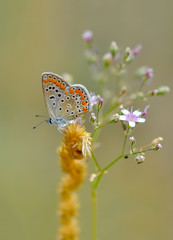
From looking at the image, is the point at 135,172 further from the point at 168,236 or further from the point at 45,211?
the point at 45,211

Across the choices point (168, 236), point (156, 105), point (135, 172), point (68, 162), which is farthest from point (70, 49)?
point (68, 162)

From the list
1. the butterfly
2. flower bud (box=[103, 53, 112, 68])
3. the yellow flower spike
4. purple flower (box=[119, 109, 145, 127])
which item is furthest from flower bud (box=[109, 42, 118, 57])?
the yellow flower spike

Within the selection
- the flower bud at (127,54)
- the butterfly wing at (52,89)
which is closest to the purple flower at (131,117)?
the butterfly wing at (52,89)

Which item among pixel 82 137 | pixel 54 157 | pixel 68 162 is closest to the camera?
pixel 82 137

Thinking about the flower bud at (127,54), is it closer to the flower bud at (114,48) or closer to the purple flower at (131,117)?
the flower bud at (114,48)

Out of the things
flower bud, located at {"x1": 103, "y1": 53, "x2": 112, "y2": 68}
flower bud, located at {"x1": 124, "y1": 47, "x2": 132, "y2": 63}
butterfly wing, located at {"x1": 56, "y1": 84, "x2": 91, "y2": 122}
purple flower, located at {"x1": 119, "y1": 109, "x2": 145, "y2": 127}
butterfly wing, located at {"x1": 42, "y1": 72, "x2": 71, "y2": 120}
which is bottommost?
purple flower, located at {"x1": 119, "y1": 109, "x2": 145, "y2": 127}

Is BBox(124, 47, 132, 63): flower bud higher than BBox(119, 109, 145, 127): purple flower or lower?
higher

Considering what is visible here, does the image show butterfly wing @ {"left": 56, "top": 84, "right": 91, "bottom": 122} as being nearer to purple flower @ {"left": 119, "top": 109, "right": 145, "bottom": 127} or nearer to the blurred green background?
purple flower @ {"left": 119, "top": 109, "right": 145, "bottom": 127}
